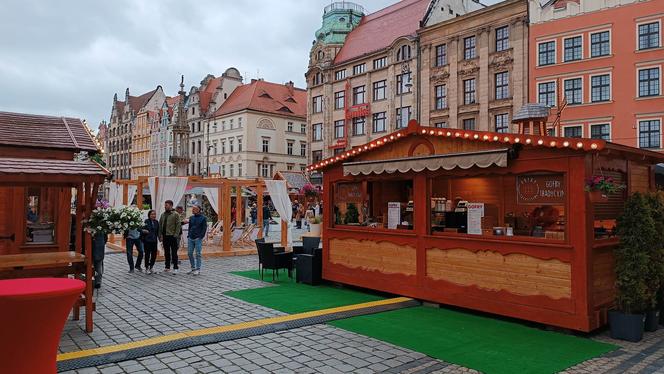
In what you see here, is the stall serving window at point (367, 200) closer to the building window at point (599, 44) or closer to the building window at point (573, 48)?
the building window at point (599, 44)

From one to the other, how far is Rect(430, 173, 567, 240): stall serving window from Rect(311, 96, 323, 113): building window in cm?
3497

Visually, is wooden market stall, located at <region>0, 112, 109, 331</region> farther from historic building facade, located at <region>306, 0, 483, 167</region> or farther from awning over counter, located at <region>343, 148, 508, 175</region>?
historic building facade, located at <region>306, 0, 483, 167</region>

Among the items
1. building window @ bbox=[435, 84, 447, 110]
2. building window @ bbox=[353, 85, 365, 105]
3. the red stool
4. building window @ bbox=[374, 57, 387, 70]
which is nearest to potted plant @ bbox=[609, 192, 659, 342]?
the red stool

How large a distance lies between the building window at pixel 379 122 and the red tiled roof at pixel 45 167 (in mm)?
32744

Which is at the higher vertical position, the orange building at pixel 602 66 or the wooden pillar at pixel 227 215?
the orange building at pixel 602 66

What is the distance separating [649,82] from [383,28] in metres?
21.9

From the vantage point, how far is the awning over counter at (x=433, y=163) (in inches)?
316

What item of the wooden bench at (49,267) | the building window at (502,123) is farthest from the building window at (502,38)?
the wooden bench at (49,267)

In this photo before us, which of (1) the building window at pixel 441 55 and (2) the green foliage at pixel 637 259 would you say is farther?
(1) the building window at pixel 441 55

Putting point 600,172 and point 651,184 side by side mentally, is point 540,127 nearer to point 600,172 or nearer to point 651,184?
point 651,184

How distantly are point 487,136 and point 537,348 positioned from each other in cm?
338

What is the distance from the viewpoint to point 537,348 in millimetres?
6574

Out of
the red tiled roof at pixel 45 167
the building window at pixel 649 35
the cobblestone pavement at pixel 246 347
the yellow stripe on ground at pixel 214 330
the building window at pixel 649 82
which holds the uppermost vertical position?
the building window at pixel 649 35

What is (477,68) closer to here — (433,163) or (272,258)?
(272,258)
